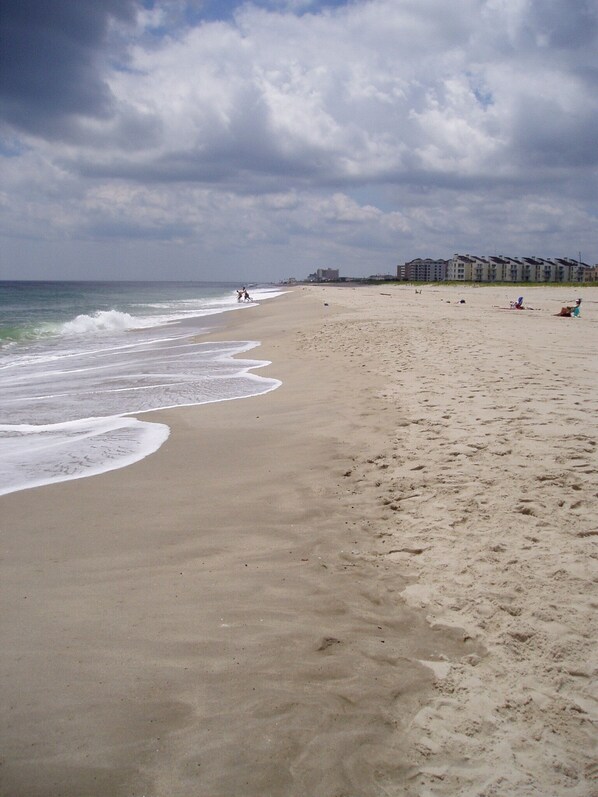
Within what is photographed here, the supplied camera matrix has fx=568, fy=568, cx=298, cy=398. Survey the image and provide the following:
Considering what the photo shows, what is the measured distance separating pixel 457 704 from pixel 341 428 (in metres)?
4.42

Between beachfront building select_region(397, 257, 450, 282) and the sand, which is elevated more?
beachfront building select_region(397, 257, 450, 282)

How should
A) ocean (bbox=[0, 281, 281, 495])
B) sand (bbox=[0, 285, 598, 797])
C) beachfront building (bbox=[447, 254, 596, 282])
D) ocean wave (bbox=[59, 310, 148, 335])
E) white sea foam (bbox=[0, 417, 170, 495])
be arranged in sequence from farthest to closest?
beachfront building (bbox=[447, 254, 596, 282])
ocean wave (bbox=[59, 310, 148, 335])
ocean (bbox=[0, 281, 281, 495])
white sea foam (bbox=[0, 417, 170, 495])
sand (bbox=[0, 285, 598, 797])

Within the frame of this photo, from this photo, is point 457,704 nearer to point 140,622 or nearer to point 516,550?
point 516,550

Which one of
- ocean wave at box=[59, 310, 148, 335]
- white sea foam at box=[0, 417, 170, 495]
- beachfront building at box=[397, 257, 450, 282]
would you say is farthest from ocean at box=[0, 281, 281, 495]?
beachfront building at box=[397, 257, 450, 282]

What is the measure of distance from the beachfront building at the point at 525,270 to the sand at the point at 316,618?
129623 mm

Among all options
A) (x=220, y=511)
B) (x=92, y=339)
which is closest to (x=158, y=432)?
(x=220, y=511)

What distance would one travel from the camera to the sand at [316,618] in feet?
8.02

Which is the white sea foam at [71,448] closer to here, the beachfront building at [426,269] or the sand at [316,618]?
the sand at [316,618]

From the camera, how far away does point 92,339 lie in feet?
79.2

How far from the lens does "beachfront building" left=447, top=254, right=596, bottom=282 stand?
126750 millimetres

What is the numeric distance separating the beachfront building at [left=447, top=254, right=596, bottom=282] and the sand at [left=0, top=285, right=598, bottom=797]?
425 feet

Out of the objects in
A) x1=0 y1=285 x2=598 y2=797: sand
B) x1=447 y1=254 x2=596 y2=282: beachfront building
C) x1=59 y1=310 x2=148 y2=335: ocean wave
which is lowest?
x1=0 y1=285 x2=598 y2=797: sand

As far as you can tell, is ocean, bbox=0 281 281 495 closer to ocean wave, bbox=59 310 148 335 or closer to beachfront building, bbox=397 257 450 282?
ocean wave, bbox=59 310 148 335

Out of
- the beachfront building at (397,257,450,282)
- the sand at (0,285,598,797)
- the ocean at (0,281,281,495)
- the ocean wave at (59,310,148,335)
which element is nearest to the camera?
the sand at (0,285,598,797)
